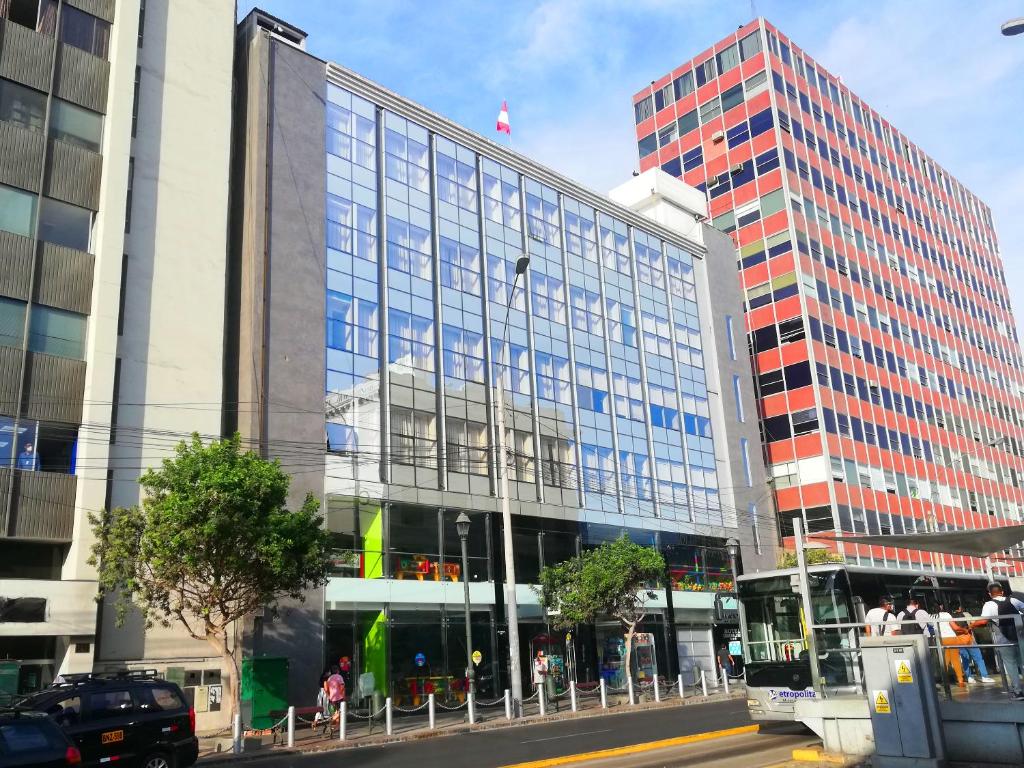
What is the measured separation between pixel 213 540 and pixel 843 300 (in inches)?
2224

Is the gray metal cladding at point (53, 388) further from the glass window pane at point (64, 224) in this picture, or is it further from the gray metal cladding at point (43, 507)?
the glass window pane at point (64, 224)

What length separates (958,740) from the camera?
13531mm

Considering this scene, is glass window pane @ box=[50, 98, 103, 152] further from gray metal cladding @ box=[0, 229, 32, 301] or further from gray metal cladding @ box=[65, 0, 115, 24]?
gray metal cladding @ box=[0, 229, 32, 301]

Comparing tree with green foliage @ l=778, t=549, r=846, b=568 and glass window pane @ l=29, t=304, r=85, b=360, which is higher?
glass window pane @ l=29, t=304, r=85, b=360

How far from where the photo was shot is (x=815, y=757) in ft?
49.0

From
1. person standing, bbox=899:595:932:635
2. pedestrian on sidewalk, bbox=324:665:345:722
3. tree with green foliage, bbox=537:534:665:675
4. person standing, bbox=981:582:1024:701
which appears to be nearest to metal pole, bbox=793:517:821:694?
person standing, bbox=899:595:932:635

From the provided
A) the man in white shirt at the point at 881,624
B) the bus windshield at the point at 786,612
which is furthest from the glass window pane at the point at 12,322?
the man in white shirt at the point at 881,624

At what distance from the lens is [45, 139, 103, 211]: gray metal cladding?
98.1 feet

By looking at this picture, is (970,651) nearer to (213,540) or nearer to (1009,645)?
(1009,645)

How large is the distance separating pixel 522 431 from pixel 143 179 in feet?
64.0

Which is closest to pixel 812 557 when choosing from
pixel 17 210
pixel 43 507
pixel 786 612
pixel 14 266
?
pixel 786 612

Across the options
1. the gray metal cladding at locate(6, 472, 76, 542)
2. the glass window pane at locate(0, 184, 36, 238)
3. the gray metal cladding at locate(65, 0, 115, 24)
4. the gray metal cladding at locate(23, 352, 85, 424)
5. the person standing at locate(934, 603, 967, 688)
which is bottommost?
the person standing at locate(934, 603, 967, 688)

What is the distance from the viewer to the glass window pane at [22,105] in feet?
96.4

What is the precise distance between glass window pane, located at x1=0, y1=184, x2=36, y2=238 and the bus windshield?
24.7m
